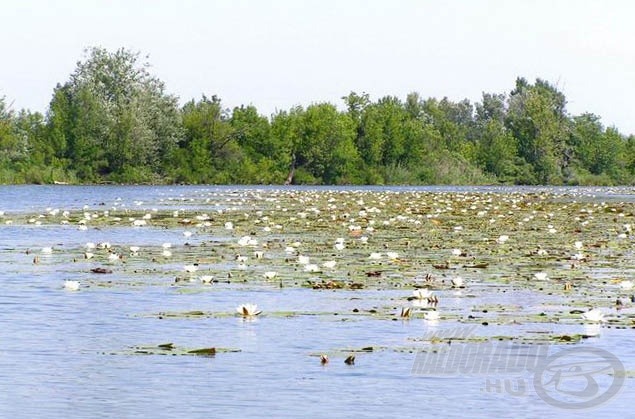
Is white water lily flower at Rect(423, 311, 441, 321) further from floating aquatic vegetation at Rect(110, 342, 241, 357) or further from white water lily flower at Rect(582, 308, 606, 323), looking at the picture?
floating aquatic vegetation at Rect(110, 342, 241, 357)

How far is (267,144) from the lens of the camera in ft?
414

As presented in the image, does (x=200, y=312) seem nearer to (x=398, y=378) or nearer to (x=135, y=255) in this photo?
(x=398, y=378)

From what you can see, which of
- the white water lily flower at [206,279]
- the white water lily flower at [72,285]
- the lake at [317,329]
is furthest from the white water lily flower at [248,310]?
the white water lily flower at [72,285]

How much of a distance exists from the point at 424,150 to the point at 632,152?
32772mm

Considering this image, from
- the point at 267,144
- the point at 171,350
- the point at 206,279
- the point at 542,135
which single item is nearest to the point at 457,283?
the point at 206,279

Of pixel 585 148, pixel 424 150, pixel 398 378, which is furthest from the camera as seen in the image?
pixel 585 148

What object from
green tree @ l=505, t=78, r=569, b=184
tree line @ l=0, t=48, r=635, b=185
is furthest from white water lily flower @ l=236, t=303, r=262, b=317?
green tree @ l=505, t=78, r=569, b=184

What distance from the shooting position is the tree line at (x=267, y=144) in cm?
11525

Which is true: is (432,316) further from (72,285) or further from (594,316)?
(72,285)

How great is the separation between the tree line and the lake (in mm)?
85116

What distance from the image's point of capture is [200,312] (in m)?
17.6

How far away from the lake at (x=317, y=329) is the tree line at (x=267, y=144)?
85116mm

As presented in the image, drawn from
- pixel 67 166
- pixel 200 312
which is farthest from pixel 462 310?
pixel 67 166

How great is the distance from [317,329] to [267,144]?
110 meters
